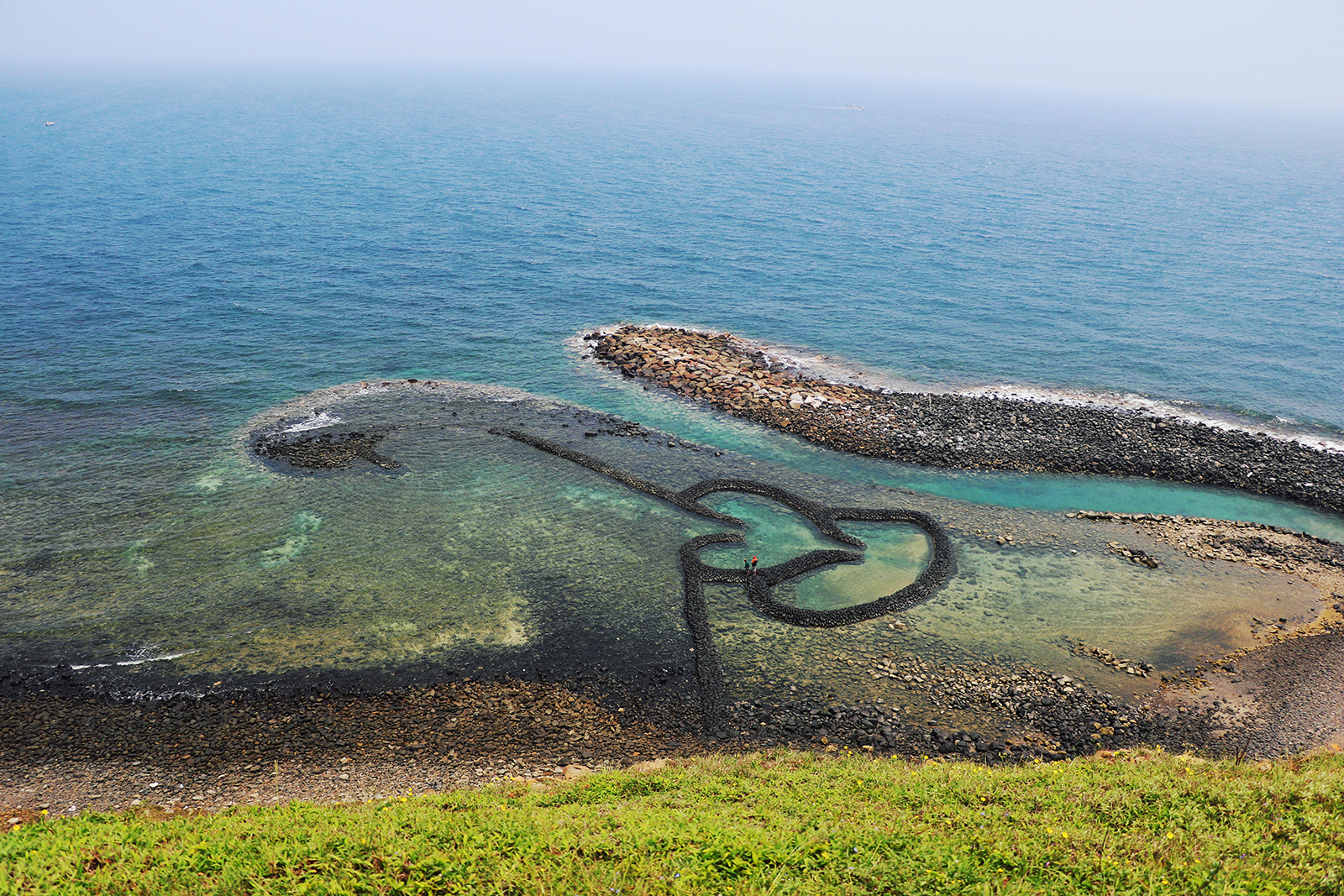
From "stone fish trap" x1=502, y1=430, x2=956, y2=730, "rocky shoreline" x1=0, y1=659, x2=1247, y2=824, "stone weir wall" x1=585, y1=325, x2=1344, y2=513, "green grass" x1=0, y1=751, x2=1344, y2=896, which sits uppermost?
"stone weir wall" x1=585, y1=325, x2=1344, y2=513

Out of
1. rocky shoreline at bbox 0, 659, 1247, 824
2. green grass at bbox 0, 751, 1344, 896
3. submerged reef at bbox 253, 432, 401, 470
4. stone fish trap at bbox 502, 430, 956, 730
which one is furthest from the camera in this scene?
submerged reef at bbox 253, 432, 401, 470

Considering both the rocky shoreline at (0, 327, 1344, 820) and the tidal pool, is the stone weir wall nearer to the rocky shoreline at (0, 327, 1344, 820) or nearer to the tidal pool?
the tidal pool

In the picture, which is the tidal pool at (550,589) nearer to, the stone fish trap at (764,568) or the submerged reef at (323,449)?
the stone fish trap at (764,568)

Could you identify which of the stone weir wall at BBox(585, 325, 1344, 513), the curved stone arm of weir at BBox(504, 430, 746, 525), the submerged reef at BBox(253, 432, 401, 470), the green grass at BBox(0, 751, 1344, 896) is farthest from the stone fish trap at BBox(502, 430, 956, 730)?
the submerged reef at BBox(253, 432, 401, 470)

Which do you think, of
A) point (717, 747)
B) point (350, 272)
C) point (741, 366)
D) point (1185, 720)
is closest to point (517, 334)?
point (741, 366)

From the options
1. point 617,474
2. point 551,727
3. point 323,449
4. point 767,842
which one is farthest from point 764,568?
point 323,449

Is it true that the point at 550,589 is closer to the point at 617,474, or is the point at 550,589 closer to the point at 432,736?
the point at 432,736

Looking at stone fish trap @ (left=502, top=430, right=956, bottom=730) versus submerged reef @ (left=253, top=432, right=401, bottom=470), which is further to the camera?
submerged reef @ (left=253, top=432, right=401, bottom=470)
